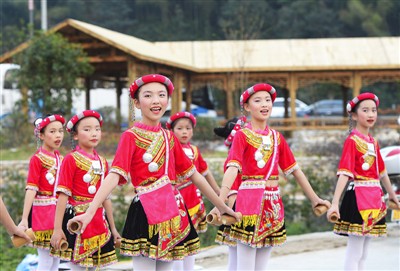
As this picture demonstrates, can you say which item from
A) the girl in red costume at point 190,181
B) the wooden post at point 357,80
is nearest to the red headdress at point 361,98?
the girl in red costume at point 190,181

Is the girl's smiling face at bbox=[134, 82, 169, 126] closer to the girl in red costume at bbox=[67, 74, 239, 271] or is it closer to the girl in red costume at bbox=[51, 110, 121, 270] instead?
the girl in red costume at bbox=[67, 74, 239, 271]

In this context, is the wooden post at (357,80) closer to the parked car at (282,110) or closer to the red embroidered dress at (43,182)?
the parked car at (282,110)

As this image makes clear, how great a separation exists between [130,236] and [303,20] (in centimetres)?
4618

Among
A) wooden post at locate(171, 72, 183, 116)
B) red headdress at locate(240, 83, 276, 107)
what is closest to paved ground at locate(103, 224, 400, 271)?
red headdress at locate(240, 83, 276, 107)

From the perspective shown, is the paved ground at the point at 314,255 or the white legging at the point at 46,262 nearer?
the white legging at the point at 46,262

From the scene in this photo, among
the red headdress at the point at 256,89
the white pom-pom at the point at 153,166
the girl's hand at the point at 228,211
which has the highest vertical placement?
the red headdress at the point at 256,89

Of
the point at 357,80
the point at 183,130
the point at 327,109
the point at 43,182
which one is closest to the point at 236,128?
the point at 183,130

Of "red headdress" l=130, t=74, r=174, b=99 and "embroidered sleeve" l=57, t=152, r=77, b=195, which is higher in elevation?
"red headdress" l=130, t=74, r=174, b=99

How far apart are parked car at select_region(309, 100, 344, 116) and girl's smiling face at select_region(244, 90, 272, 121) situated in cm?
3156

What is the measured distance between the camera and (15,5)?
53406 mm

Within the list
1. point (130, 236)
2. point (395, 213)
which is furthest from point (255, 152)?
point (395, 213)

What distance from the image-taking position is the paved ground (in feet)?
28.1

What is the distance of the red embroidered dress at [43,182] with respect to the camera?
7035mm

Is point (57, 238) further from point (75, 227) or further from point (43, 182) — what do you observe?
point (43, 182)
